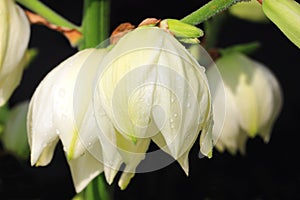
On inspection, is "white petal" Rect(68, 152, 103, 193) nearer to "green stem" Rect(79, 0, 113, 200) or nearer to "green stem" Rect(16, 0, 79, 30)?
"green stem" Rect(79, 0, 113, 200)

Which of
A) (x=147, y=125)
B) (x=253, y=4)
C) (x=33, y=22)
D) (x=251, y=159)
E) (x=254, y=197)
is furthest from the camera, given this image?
(x=251, y=159)

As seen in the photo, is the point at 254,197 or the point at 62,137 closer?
the point at 62,137

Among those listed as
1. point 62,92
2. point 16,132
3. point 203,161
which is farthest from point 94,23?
point 203,161

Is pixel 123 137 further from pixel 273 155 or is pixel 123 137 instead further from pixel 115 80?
pixel 273 155

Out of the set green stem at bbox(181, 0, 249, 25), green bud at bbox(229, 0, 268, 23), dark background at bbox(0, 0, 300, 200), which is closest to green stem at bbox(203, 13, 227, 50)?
green bud at bbox(229, 0, 268, 23)

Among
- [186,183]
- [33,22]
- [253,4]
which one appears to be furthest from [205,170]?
[33,22]
